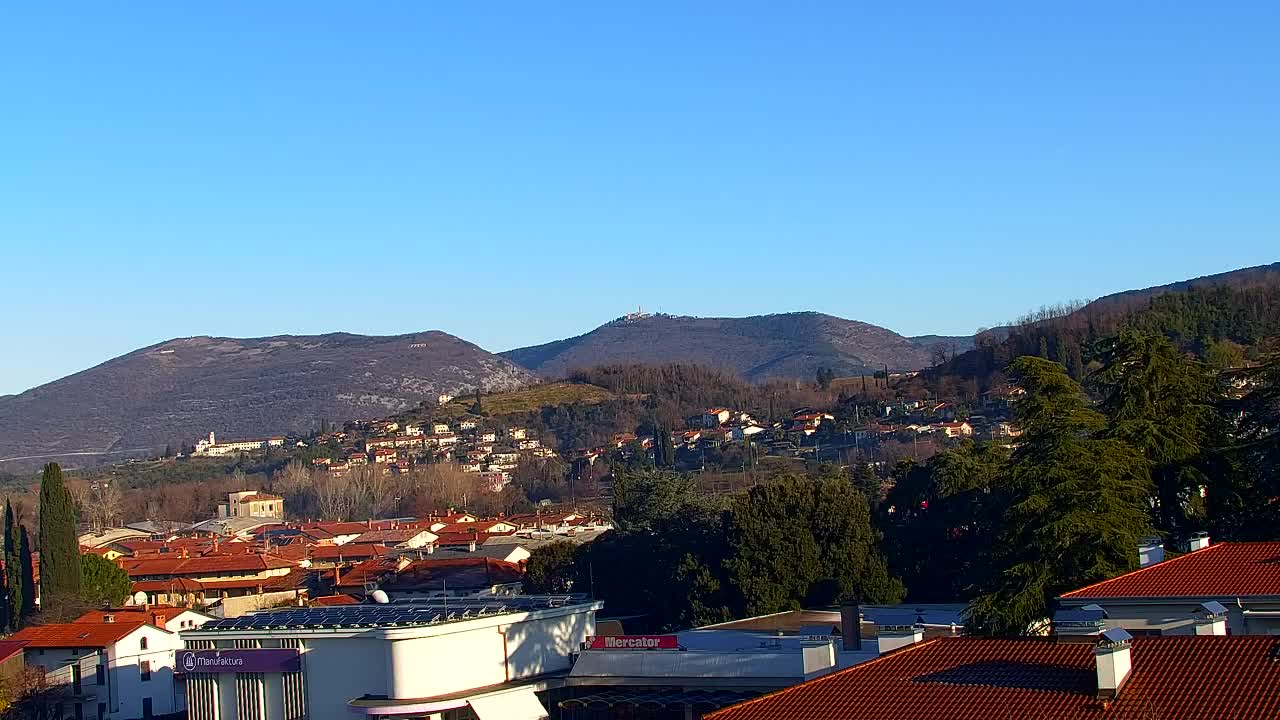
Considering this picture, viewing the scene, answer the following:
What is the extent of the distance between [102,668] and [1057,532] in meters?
27.6

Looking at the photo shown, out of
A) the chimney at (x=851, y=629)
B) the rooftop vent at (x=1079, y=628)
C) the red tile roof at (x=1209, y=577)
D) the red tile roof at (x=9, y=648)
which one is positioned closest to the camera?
the rooftop vent at (x=1079, y=628)

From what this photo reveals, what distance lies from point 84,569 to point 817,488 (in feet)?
88.2

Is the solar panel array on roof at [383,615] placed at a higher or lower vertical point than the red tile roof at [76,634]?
higher

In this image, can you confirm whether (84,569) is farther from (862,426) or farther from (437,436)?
(437,436)

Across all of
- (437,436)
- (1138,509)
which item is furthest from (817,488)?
(437,436)

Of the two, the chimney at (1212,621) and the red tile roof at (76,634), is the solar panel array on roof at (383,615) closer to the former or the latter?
the red tile roof at (76,634)

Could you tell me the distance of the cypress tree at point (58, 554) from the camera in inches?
2156

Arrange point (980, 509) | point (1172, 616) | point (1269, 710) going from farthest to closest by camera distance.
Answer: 1. point (980, 509)
2. point (1172, 616)
3. point (1269, 710)

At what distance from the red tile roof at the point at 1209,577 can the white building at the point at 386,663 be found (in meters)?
12.3

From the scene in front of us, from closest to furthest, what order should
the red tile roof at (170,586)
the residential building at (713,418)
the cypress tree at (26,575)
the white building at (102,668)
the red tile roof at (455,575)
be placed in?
the white building at (102,668) < the cypress tree at (26,575) < the red tile roof at (455,575) < the red tile roof at (170,586) < the residential building at (713,418)

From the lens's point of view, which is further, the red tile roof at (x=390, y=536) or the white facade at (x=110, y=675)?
the red tile roof at (x=390, y=536)

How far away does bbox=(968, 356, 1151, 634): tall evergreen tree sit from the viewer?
27906 millimetres

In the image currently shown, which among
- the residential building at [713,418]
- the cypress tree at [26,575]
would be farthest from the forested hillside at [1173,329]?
the cypress tree at [26,575]

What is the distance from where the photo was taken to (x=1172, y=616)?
22.6 metres
